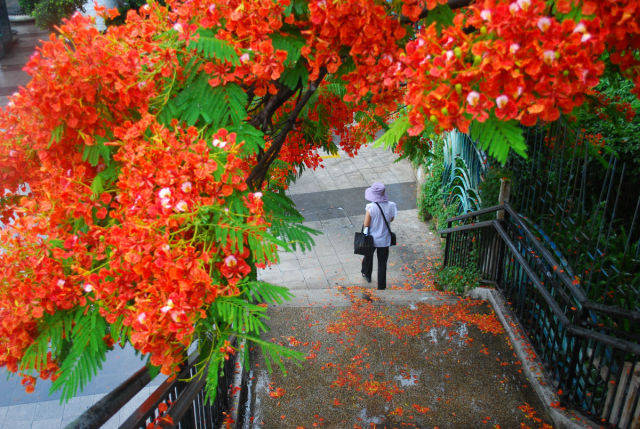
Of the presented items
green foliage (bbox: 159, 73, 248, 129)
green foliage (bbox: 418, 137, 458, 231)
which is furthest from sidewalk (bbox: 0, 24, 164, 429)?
green foliage (bbox: 418, 137, 458, 231)

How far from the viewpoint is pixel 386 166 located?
1275 centimetres

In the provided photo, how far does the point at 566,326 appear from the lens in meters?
3.83

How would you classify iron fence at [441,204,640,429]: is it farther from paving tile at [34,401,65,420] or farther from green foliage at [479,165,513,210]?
paving tile at [34,401,65,420]

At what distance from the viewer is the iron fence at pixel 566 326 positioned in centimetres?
346

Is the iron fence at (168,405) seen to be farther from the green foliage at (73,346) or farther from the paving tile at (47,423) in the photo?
the paving tile at (47,423)

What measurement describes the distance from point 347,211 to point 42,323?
28.1 ft

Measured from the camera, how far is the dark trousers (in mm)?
7496

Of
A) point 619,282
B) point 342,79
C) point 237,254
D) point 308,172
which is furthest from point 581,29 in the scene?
point 308,172

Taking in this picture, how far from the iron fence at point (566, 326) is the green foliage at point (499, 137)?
1.97 meters

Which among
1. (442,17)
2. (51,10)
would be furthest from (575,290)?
(51,10)

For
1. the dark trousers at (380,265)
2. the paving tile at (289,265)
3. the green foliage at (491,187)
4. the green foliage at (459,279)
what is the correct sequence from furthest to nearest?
the paving tile at (289,265) → the dark trousers at (380,265) → the green foliage at (459,279) → the green foliage at (491,187)

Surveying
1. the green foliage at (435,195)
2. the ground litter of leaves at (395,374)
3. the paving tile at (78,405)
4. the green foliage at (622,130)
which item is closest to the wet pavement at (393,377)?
the ground litter of leaves at (395,374)

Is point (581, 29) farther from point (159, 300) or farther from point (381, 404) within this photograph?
point (381, 404)

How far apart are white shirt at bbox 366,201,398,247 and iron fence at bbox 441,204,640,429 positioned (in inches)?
40.7
